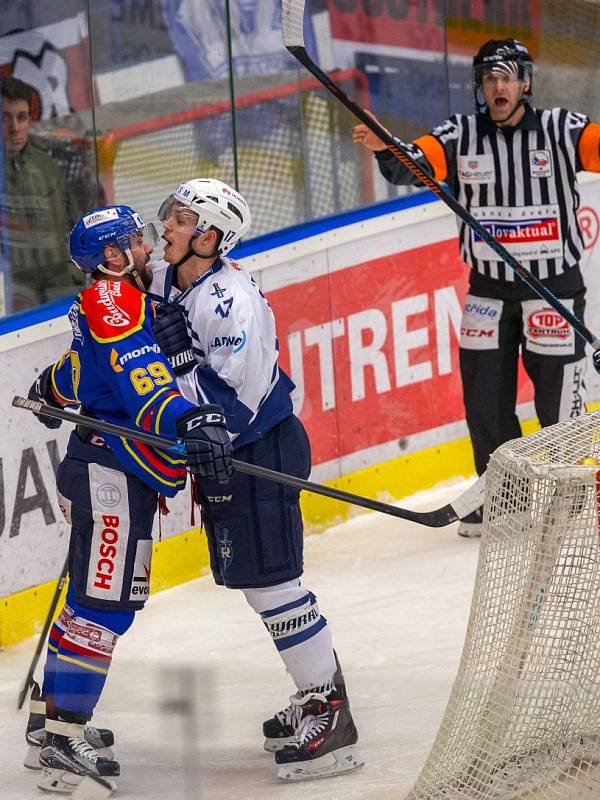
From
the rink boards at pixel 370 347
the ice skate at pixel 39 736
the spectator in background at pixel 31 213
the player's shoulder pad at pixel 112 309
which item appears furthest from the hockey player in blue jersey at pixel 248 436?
the rink boards at pixel 370 347

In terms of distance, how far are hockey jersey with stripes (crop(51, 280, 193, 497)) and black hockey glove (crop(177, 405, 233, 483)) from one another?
A: 0.04 m

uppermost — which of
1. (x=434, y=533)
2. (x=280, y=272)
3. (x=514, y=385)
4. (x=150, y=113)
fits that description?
(x=150, y=113)

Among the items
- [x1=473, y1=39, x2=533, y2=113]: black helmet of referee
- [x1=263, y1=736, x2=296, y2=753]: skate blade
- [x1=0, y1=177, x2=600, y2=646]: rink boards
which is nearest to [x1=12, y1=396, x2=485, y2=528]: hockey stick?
[x1=263, y1=736, x2=296, y2=753]: skate blade

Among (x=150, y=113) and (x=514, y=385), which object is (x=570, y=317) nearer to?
(x=514, y=385)

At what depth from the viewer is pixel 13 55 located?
452 cm

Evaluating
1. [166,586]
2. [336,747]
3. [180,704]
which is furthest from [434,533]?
[180,704]

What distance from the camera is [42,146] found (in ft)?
15.3

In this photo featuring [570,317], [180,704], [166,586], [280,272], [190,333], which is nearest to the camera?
[180,704]

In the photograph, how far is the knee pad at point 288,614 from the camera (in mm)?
3516

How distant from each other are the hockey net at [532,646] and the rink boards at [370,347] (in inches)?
68.7

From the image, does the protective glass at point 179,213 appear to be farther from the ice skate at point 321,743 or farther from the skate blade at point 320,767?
the skate blade at point 320,767

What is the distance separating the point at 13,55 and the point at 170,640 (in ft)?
5.18

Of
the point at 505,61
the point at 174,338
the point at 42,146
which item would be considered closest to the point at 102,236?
the point at 174,338

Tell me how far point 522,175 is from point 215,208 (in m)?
1.72
